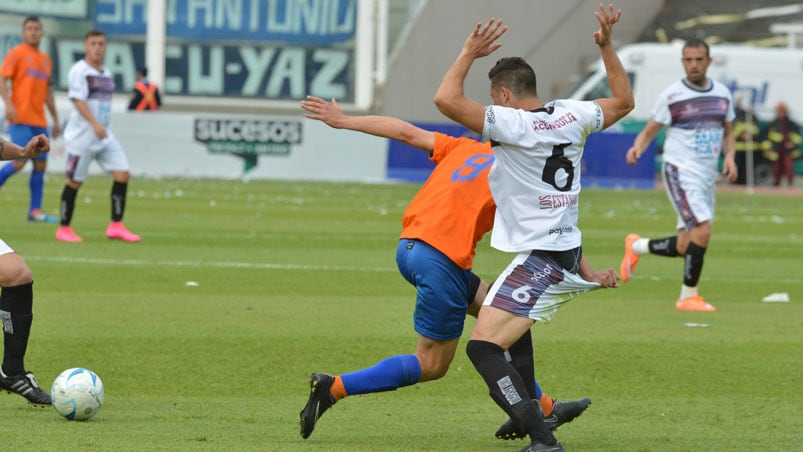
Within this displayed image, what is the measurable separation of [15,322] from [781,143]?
2722cm

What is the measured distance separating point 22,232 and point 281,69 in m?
21.6

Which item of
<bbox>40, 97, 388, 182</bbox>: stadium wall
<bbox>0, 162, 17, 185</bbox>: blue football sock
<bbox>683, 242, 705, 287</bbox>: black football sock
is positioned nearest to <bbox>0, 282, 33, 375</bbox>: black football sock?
<bbox>683, 242, 705, 287</bbox>: black football sock

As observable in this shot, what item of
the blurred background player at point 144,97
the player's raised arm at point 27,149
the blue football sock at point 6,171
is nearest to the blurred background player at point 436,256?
the player's raised arm at point 27,149

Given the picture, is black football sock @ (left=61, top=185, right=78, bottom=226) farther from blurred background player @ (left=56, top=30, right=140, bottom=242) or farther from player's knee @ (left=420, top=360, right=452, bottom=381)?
player's knee @ (left=420, top=360, right=452, bottom=381)

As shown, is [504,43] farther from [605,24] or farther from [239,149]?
[605,24]

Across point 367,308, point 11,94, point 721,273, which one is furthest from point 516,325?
point 11,94

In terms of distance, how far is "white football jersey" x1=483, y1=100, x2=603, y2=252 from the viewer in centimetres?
612

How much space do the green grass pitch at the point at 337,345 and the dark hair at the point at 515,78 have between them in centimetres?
158

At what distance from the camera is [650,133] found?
11.8 m

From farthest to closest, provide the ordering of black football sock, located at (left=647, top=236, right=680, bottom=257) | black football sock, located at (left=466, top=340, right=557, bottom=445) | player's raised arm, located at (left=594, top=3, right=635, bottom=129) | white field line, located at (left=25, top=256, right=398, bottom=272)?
1. white field line, located at (left=25, top=256, right=398, bottom=272)
2. black football sock, located at (left=647, top=236, right=680, bottom=257)
3. player's raised arm, located at (left=594, top=3, right=635, bottom=129)
4. black football sock, located at (left=466, top=340, right=557, bottom=445)

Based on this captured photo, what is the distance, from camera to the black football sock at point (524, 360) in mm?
6512

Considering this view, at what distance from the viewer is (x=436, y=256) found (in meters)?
6.33

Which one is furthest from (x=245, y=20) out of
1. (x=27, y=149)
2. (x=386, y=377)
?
(x=386, y=377)

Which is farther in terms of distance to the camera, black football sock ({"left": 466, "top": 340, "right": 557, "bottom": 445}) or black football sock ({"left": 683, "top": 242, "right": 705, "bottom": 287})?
black football sock ({"left": 683, "top": 242, "right": 705, "bottom": 287})
